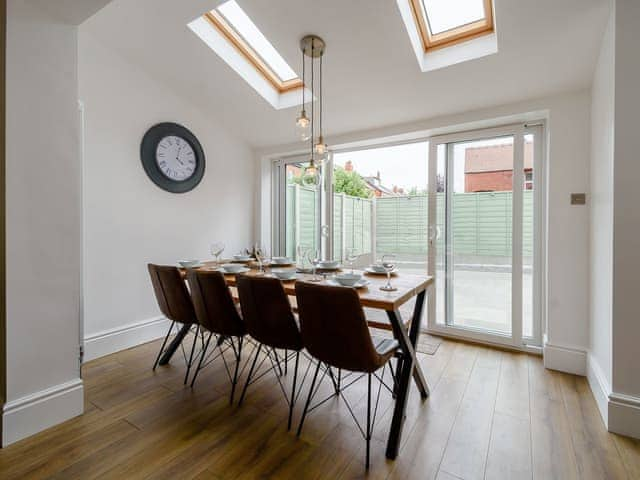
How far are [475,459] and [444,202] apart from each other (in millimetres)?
2230

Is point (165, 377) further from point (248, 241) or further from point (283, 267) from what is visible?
point (248, 241)

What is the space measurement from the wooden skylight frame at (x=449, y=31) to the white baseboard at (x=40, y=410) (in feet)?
10.6

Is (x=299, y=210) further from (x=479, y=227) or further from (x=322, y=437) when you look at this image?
(x=322, y=437)

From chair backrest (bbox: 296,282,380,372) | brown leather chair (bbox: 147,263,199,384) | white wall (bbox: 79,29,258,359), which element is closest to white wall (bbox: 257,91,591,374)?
chair backrest (bbox: 296,282,380,372)

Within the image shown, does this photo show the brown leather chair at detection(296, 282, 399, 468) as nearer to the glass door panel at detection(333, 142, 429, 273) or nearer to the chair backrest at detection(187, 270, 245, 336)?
the chair backrest at detection(187, 270, 245, 336)

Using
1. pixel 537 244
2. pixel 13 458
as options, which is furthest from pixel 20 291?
pixel 537 244

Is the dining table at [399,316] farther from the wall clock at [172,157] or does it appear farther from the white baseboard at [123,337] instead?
the wall clock at [172,157]

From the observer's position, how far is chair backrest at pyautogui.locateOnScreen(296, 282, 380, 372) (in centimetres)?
145

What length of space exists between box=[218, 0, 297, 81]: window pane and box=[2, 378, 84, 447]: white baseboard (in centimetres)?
270

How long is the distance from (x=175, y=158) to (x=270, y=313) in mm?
2257

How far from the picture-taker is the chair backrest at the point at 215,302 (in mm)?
1969

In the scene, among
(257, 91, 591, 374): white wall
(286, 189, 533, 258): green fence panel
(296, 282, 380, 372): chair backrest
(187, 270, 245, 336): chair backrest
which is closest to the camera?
(296, 282, 380, 372): chair backrest

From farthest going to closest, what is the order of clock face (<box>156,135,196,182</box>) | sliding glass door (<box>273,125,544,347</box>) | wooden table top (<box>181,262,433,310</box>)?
clock face (<box>156,135,196,182</box>) < sliding glass door (<box>273,125,544,347</box>) < wooden table top (<box>181,262,433,310</box>)

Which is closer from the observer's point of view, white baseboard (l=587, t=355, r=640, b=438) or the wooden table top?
the wooden table top
